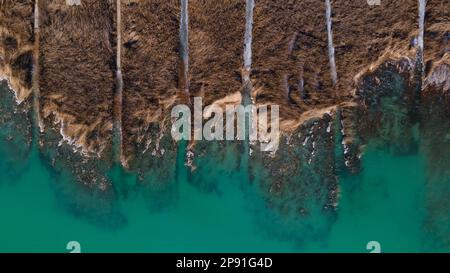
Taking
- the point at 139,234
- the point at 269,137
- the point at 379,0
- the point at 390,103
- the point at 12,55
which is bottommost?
the point at 139,234

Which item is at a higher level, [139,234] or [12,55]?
[12,55]

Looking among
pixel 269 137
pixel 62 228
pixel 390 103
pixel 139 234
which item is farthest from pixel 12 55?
pixel 390 103
